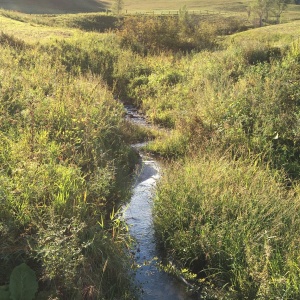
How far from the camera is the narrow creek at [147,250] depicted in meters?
4.85

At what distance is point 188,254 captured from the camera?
5309mm

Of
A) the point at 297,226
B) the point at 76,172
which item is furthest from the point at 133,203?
the point at 297,226

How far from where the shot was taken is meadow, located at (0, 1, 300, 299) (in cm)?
437

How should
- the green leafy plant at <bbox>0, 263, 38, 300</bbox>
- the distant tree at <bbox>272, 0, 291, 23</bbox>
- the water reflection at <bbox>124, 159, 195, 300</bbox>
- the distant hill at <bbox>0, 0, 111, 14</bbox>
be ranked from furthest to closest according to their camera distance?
the distant tree at <bbox>272, 0, 291, 23</bbox>
the distant hill at <bbox>0, 0, 111, 14</bbox>
the water reflection at <bbox>124, 159, 195, 300</bbox>
the green leafy plant at <bbox>0, 263, 38, 300</bbox>

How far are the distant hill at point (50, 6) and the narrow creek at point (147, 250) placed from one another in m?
53.0

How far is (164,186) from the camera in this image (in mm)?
6316

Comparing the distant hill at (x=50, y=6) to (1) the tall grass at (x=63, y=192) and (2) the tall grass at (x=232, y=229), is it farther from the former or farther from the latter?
(2) the tall grass at (x=232, y=229)

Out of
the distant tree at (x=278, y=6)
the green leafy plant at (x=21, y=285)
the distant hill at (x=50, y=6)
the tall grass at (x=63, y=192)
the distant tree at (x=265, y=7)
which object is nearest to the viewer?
the green leafy plant at (x=21, y=285)

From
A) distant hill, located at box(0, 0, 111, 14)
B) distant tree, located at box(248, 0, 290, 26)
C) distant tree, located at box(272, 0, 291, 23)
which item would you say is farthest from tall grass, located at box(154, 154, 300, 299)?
distant tree, located at box(272, 0, 291, 23)

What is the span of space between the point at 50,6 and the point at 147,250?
6717cm

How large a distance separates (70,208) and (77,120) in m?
2.97

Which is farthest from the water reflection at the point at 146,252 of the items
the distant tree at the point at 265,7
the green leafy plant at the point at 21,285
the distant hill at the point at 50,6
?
the distant tree at the point at 265,7

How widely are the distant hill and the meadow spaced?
163ft

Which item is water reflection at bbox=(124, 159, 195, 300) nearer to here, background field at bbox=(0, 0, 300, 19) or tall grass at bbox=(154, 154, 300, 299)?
tall grass at bbox=(154, 154, 300, 299)
